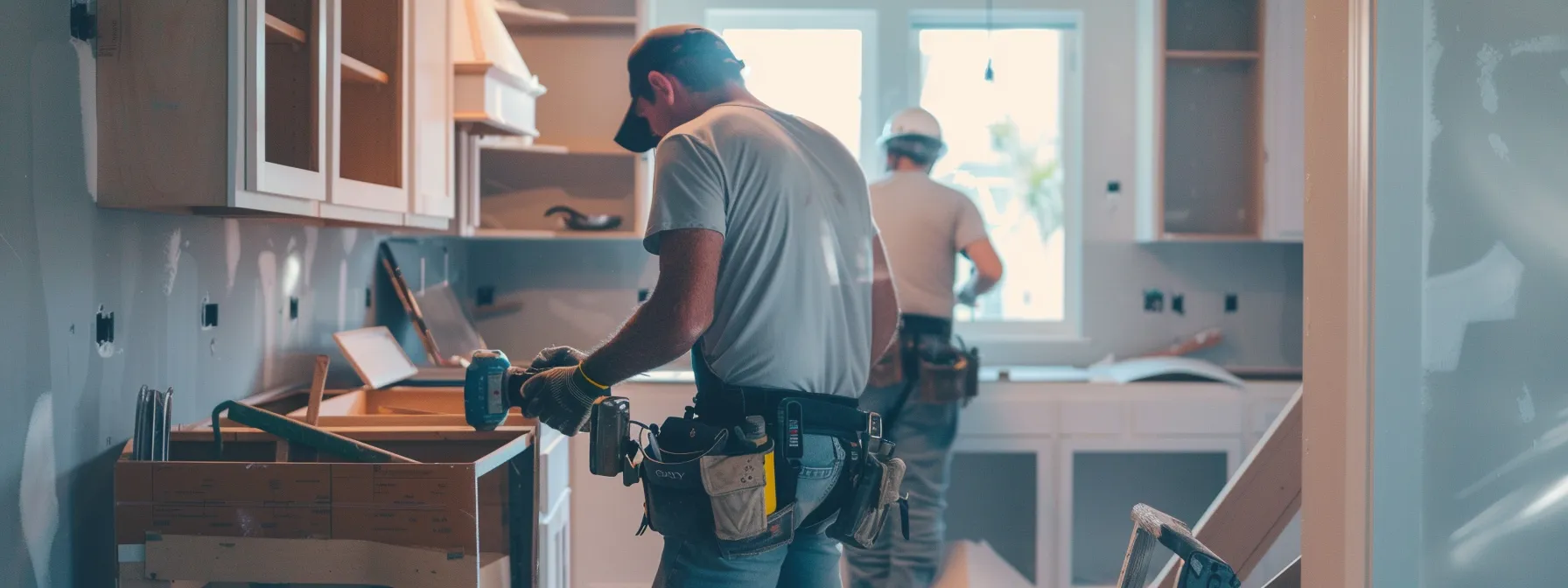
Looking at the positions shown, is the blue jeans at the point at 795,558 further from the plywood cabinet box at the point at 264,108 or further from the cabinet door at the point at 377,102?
the cabinet door at the point at 377,102

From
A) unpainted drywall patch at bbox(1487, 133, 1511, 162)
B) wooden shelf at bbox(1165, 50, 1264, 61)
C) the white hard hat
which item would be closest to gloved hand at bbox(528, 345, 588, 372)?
unpainted drywall patch at bbox(1487, 133, 1511, 162)

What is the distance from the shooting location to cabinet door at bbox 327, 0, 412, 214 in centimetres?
220

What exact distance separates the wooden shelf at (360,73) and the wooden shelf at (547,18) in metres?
1.49

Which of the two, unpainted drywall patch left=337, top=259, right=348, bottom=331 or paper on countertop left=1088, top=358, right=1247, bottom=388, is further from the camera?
paper on countertop left=1088, top=358, right=1247, bottom=388

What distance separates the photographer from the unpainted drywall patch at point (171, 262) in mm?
1942

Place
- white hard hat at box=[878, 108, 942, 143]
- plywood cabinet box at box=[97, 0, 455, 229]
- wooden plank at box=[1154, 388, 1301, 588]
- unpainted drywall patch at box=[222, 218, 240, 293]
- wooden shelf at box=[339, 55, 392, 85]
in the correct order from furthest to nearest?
white hard hat at box=[878, 108, 942, 143], unpainted drywall patch at box=[222, 218, 240, 293], wooden shelf at box=[339, 55, 392, 85], wooden plank at box=[1154, 388, 1301, 588], plywood cabinet box at box=[97, 0, 455, 229]

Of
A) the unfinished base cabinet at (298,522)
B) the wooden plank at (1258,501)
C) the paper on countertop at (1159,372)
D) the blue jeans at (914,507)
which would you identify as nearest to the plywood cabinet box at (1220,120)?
the paper on countertop at (1159,372)

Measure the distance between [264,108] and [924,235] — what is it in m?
1.88

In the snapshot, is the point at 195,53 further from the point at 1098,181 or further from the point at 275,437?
the point at 1098,181

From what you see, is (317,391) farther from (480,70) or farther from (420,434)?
(480,70)

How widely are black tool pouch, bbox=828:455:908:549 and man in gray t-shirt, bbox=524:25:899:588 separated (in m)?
0.03

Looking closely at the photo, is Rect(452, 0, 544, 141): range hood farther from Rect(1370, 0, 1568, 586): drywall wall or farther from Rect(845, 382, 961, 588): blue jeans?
Rect(1370, 0, 1568, 586): drywall wall

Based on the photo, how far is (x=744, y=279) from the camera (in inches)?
64.1

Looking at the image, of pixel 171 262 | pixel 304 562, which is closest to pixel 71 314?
pixel 171 262
